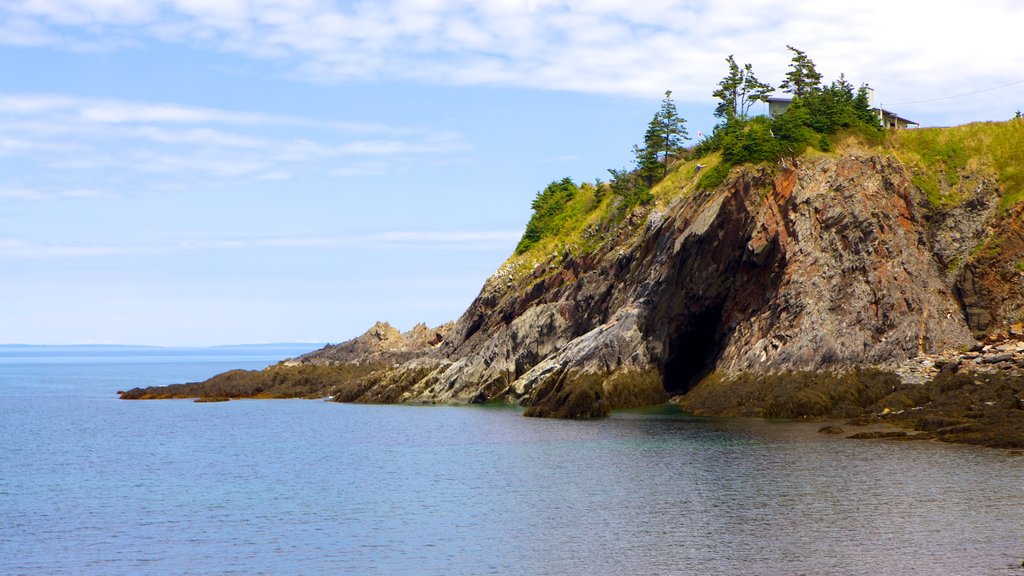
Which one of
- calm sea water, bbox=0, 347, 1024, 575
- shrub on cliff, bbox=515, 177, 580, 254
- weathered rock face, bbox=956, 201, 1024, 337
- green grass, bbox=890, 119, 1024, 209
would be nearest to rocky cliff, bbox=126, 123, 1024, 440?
weathered rock face, bbox=956, 201, 1024, 337

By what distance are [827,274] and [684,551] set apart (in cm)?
4984

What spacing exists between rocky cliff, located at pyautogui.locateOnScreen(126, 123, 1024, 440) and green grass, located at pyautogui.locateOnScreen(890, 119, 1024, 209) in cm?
63

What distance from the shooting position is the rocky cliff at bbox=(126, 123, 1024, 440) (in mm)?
75812

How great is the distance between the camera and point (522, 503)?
4350 cm

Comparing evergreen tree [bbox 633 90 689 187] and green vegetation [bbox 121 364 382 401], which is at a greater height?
evergreen tree [bbox 633 90 689 187]


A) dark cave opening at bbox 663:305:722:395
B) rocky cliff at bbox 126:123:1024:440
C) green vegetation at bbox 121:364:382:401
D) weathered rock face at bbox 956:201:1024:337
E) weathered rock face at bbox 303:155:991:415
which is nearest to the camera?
rocky cliff at bbox 126:123:1024:440

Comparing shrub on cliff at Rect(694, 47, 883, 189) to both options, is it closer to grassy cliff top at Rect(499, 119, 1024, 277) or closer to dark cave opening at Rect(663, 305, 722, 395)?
grassy cliff top at Rect(499, 119, 1024, 277)

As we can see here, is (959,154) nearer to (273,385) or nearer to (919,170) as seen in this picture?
(919,170)

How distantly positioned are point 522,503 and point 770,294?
43482mm

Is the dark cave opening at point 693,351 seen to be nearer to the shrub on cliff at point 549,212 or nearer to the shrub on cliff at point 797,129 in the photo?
the shrub on cliff at point 797,129

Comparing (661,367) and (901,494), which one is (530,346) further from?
(901,494)

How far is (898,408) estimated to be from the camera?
6444 centimetres

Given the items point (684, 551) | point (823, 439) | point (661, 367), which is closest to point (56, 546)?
point (684, 551)

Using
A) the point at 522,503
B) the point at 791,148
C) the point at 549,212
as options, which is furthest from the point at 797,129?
the point at 522,503
